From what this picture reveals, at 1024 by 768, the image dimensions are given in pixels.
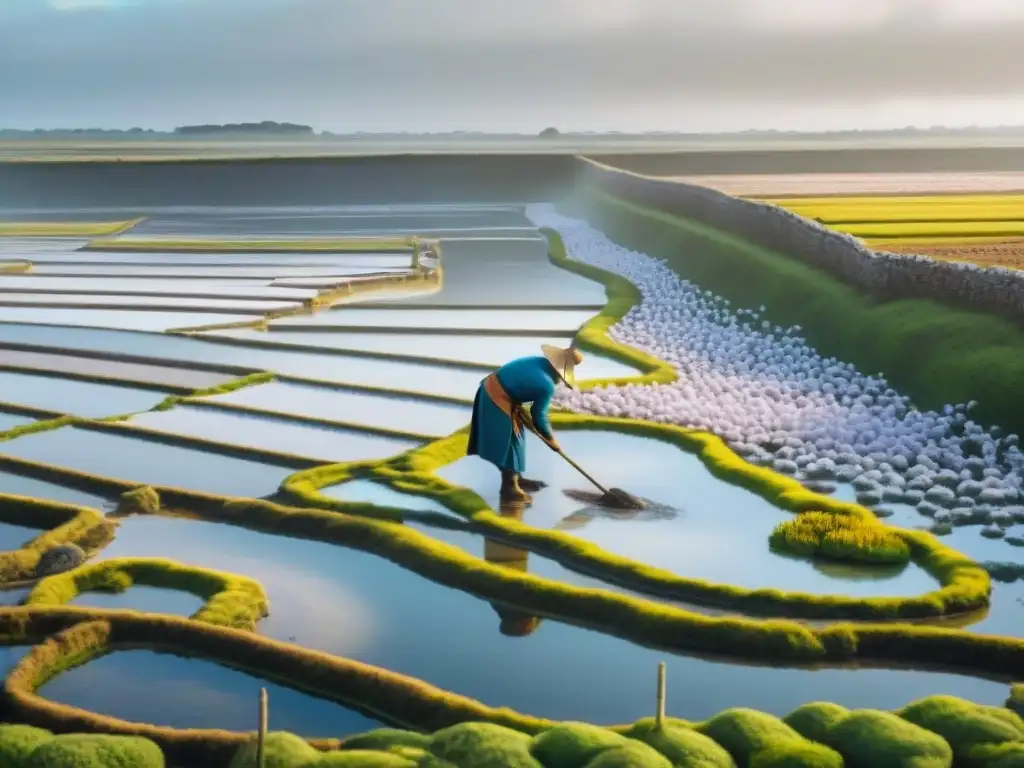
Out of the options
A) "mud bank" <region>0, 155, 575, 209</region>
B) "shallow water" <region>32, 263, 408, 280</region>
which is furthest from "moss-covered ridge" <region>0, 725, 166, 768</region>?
"mud bank" <region>0, 155, 575, 209</region>

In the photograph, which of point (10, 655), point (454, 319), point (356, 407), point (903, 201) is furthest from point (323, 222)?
point (10, 655)

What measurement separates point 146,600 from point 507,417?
3238mm

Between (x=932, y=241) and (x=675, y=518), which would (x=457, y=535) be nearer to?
(x=675, y=518)

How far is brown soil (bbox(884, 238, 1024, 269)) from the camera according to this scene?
65.6ft

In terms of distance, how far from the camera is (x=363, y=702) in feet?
24.9

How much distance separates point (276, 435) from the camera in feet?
46.2

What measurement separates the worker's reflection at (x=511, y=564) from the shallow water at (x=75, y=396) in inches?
241

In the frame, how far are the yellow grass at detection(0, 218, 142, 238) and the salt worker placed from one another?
3272 centimetres

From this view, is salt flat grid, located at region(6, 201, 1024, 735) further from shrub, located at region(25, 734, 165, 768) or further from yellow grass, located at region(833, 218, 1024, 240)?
yellow grass, located at region(833, 218, 1024, 240)

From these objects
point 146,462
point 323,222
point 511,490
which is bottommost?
point 323,222

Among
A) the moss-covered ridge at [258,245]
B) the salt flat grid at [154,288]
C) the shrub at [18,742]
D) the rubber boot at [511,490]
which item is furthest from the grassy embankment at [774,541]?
the moss-covered ridge at [258,245]

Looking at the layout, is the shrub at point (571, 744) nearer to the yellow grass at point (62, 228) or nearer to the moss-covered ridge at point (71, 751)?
the moss-covered ridge at point (71, 751)

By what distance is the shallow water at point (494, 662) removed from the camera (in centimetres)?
767

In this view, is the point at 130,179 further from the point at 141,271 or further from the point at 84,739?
the point at 84,739
